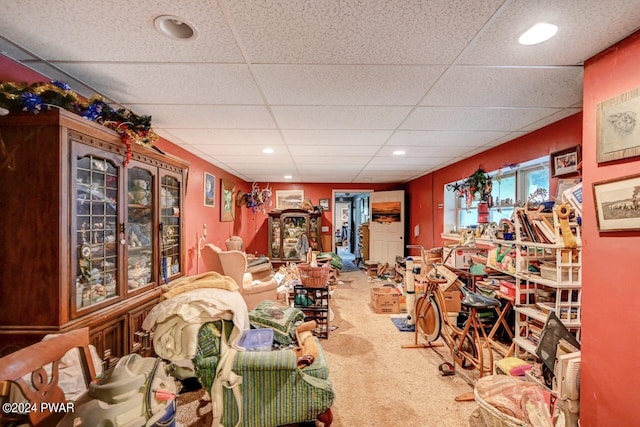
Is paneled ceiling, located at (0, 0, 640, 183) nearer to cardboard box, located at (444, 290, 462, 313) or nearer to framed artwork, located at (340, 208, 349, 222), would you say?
cardboard box, located at (444, 290, 462, 313)

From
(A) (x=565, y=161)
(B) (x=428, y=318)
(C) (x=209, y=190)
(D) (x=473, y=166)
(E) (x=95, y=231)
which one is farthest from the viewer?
(C) (x=209, y=190)

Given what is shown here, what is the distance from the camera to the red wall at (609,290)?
→ 4.13ft

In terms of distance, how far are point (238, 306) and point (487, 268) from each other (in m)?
2.64

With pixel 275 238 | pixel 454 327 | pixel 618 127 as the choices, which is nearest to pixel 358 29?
pixel 618 127

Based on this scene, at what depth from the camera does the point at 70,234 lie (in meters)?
1.40

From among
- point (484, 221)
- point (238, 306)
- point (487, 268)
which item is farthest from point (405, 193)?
point (238, 306)

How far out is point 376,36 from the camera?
48.9 inches

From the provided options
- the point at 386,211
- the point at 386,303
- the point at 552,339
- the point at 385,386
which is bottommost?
the point at 385,386

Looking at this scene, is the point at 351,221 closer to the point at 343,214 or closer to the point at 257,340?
the point at 343,214

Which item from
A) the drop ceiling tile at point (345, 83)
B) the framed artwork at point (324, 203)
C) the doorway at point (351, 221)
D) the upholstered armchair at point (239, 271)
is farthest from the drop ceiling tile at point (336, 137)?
the doorway at point (351, 221)

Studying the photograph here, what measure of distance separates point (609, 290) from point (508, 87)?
1.27m

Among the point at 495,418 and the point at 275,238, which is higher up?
the point at 275,238

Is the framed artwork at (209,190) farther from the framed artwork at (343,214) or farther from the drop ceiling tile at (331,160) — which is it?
the framed artwork at (343,214)

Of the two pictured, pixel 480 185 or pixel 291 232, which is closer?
pixel 480 185
